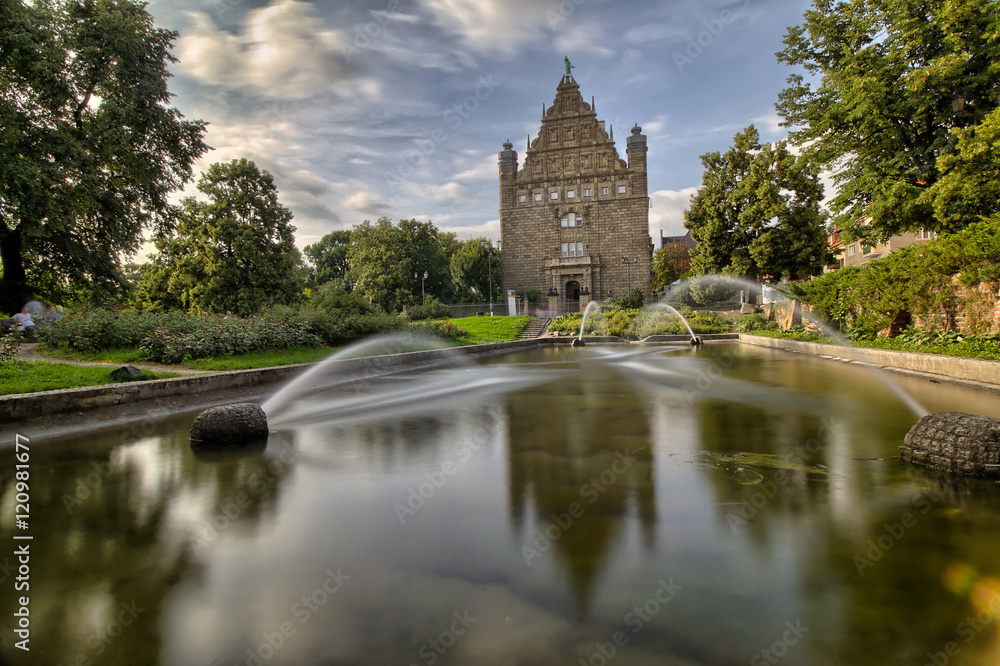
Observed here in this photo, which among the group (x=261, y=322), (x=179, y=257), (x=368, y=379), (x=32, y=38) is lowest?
(x=368, y=379)

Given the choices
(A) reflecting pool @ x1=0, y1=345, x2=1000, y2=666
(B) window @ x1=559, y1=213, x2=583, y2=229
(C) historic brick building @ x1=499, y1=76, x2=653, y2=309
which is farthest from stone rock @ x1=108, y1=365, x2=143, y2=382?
(B) window @ x1=559, y1=213, x2=583, y2=229

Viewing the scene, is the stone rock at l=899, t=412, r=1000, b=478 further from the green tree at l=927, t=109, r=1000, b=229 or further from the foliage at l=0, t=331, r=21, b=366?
the foliage at l=0, t=331, r=21, b=366

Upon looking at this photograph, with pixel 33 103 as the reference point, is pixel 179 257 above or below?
below

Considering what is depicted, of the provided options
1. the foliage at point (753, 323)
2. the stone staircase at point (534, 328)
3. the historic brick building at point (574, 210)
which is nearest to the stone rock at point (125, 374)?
the stone staircase at point (534, 328)

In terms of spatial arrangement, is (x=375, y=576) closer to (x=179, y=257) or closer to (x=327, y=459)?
(x=327, y=459)

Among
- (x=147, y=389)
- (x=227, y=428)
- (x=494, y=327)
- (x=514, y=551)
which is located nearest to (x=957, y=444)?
(x=514, y=551)

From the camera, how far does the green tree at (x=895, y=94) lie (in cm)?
1441

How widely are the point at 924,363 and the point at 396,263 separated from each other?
4826 centimetres

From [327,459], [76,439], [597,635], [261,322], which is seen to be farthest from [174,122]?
[597,635]

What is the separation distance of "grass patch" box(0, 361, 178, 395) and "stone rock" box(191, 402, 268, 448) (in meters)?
3.37

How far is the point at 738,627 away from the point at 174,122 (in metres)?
29.3

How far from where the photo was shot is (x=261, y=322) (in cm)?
1465

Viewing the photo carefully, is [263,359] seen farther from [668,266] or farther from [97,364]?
[668,266]

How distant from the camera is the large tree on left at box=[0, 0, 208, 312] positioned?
1723 centimetres
